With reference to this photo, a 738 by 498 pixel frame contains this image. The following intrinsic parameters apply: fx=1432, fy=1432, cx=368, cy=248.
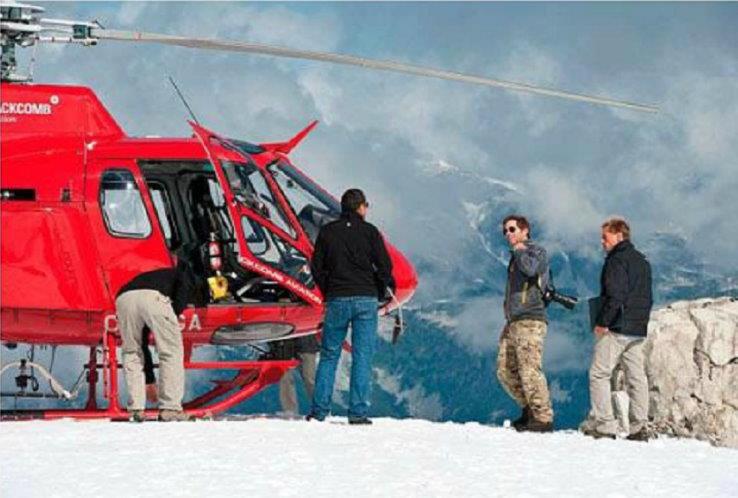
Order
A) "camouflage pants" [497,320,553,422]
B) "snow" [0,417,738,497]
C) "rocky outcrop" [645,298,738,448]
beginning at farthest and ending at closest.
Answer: "rocky outcrop" [645,298,738,448]
"camouflage pants" [497,320,553,422]
"snow" [0,417,738,497]

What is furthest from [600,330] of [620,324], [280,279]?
[280,279]

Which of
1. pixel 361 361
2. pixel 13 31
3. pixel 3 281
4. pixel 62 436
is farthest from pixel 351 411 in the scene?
pixel 13 31

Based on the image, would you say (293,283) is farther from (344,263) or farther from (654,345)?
(654,345)

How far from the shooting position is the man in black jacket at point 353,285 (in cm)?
1280

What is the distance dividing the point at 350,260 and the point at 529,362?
1859mm

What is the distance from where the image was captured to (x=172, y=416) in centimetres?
1304

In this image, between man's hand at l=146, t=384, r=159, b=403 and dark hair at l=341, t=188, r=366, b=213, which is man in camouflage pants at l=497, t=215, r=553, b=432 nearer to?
dark hair at l=341, t=188, r=366, b=213

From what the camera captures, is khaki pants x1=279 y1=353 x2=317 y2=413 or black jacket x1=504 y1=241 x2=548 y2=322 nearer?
black jacket x1=504 y1=241 x2=548 y2=322

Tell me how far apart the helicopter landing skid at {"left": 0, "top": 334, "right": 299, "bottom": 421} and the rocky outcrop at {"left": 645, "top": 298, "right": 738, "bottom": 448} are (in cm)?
483

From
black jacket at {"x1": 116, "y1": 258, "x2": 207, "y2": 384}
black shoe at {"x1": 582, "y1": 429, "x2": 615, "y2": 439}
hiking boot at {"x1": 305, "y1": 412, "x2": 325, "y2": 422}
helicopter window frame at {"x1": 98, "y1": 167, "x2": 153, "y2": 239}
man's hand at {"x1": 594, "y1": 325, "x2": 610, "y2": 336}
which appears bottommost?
black shoe at {"x1": 582, "y1": 429, "x2": 615, "y2": 439}

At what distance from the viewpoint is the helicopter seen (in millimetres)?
14219

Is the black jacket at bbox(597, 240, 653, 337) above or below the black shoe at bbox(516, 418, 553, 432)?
above

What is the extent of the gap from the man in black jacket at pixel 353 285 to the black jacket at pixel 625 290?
1931 mm

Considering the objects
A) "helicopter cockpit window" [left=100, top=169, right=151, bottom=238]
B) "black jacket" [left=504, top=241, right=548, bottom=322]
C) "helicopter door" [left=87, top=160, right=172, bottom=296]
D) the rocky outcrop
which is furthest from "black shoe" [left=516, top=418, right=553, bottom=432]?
"helicopter cockpit window" [left=100, top=169, right=151, bottom=238]
